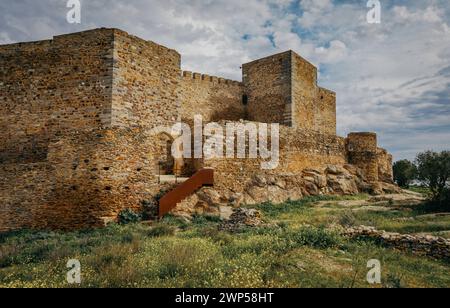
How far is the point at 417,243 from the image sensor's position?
8.09 m

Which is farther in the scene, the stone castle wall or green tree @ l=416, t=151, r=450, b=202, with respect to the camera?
the stone castle wall

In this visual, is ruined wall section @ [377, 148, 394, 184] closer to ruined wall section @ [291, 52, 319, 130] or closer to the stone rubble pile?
ruined wall section @ [291, 52, 319, 130]

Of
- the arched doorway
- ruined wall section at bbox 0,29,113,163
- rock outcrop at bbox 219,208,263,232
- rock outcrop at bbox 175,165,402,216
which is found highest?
ruined wall section at bbox 0,29,113,163

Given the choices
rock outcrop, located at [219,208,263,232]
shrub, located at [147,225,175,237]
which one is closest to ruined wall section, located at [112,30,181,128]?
shrub, located at [147,225,175,237]

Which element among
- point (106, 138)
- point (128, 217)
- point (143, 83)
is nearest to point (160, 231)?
point (128, 217)

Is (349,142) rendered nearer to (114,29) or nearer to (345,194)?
(345,194)

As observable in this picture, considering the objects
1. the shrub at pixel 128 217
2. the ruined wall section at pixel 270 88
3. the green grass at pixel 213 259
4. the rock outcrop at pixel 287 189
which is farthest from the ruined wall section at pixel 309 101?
the shrub at pixel 128 217

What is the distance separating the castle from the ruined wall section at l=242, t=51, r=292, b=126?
14cm

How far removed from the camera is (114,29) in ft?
46.2

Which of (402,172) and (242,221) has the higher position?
(402,172)

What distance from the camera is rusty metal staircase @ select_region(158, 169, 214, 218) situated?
12.1 metres

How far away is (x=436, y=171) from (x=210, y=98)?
45.3 ft

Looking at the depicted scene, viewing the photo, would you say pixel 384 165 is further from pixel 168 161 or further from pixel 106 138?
pixel 106 138
